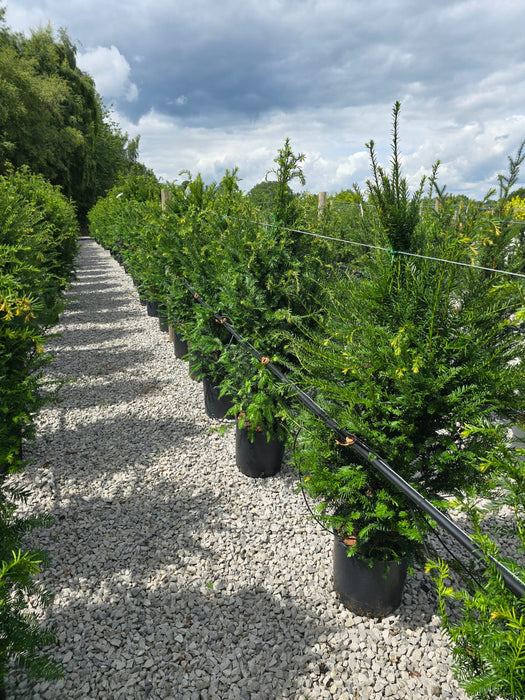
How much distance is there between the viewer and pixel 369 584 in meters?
2.26

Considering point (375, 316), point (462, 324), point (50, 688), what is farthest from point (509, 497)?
point (50, 688)

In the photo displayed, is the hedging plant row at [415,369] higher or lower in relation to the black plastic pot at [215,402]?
higher

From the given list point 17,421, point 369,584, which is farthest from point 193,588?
point 17,421

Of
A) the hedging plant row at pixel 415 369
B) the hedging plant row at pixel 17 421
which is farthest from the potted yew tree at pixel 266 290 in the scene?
the hedging plant row at pixel 17 421

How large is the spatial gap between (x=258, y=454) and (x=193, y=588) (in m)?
1.21

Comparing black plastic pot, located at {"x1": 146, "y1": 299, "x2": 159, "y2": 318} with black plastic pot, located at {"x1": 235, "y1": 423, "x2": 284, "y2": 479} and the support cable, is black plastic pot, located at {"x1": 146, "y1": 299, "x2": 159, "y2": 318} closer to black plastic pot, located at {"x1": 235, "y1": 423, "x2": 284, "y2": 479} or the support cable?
the support cable

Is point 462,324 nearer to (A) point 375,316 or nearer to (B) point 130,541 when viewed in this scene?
(A) point 375,316

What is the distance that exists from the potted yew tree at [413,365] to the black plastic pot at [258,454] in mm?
1382

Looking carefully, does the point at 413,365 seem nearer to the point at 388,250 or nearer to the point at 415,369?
the point at 415,369

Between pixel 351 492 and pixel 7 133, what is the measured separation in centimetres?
2617

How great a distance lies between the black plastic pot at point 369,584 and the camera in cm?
223

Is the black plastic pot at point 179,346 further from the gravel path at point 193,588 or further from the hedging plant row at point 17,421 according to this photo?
the hedging plant row at point 17,421

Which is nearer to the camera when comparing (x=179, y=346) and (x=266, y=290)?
(x=266, y=290)

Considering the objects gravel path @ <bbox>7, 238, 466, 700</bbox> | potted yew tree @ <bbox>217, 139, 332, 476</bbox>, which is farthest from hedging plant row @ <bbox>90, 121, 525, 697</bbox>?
potted yew tree @ <bbox>217, 139, 332, 476</bbox>
